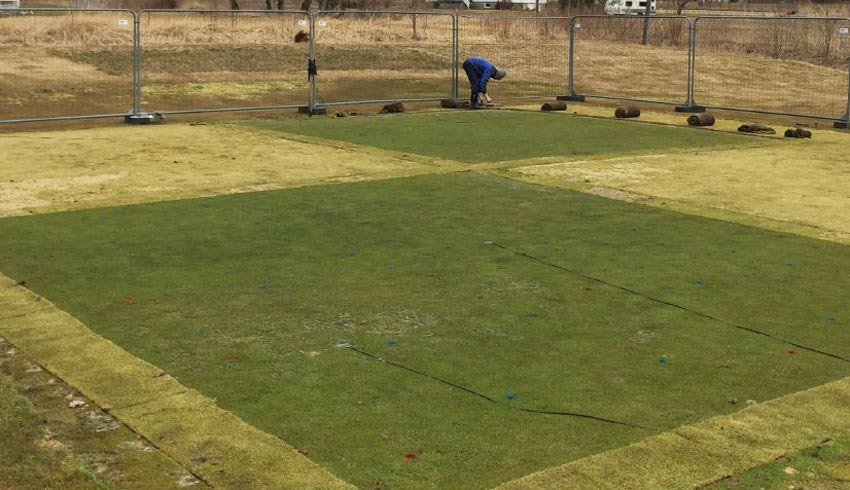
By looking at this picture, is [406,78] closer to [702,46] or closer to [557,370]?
[702,46]

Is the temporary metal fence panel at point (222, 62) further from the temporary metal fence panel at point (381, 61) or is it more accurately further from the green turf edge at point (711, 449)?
the green turf edge at point (711, 449)

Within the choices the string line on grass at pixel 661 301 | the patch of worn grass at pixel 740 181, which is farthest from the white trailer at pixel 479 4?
the string line on grass at pixel 661 301

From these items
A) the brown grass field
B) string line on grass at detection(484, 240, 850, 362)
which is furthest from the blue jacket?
string line on grass at detection(484, 240, 850, 362)

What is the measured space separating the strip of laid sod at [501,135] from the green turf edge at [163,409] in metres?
8.89

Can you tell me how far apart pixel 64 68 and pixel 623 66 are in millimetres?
15300

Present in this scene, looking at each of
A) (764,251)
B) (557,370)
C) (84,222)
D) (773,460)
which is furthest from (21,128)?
(773,460)

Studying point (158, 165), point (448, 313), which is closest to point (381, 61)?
point (158, 165)

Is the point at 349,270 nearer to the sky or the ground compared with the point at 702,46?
nearer to the ground

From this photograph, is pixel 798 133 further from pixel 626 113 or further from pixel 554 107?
pixel 554 107

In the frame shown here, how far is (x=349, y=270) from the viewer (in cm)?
927

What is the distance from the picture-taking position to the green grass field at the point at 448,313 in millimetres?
5910

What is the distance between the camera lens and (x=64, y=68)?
28.0 m

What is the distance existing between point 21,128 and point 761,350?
15.4 metres

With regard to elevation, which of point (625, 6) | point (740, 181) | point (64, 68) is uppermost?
point (625, 6)
